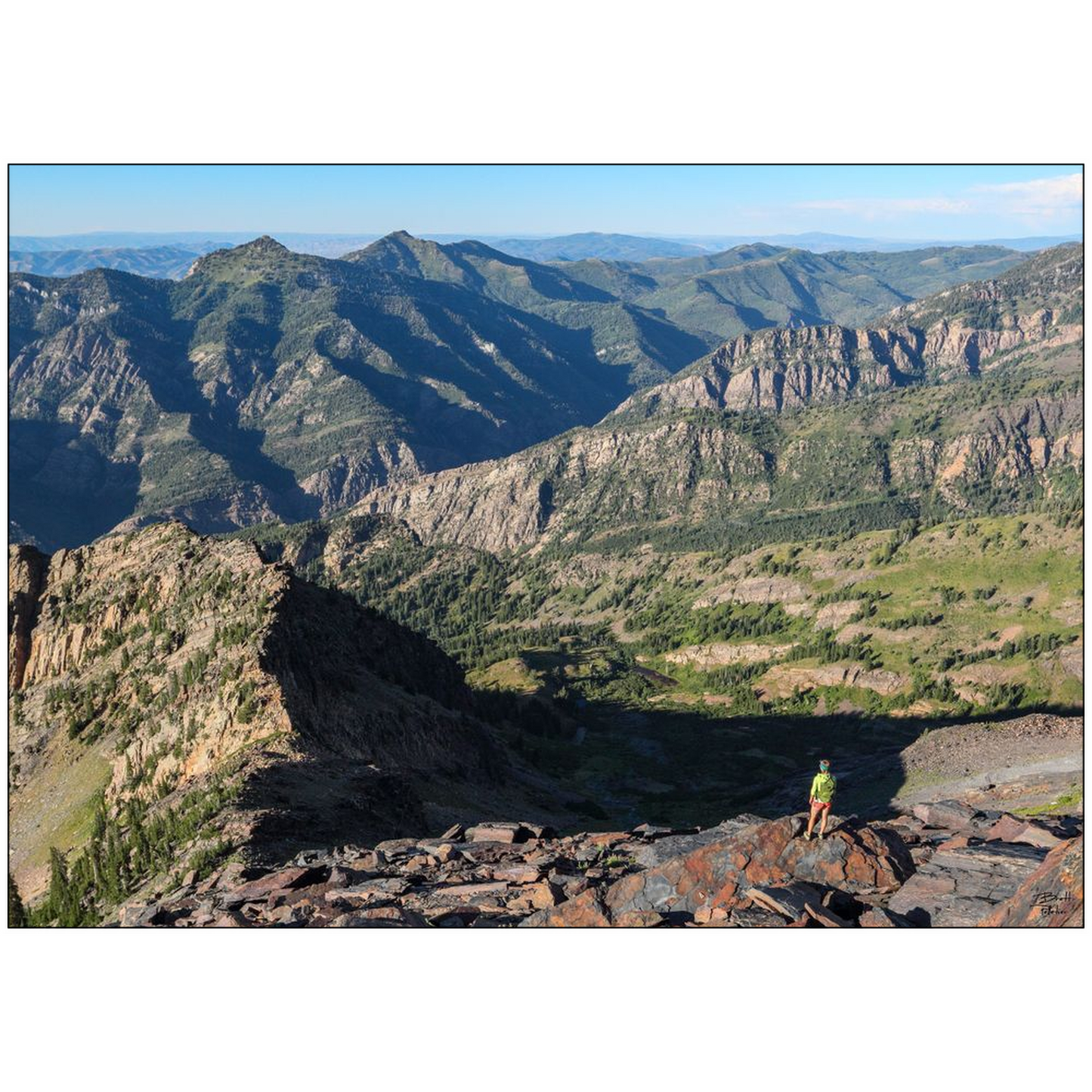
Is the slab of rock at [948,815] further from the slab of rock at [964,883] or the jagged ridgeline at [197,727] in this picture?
the jagged ridgeline at [197,727]

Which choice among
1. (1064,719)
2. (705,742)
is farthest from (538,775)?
(1064,719)

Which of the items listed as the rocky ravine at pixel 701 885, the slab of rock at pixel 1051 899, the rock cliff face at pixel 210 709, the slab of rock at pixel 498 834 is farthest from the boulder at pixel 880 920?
the rock cliff face at pixel 210 709

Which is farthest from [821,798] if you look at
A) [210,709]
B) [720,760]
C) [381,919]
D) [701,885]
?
[720,760]

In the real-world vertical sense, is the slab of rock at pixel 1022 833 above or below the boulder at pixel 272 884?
above

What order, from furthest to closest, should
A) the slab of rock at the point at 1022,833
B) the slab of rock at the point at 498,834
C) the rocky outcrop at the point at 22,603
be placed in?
1. the rocky outcrop at the point at 22,603
2. the slab of rock at the point at 498,834
3. the slab of rock at the point at 1022,833

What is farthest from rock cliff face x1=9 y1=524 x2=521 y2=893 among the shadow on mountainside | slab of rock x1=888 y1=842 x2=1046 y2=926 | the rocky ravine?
slab of rock x1=888 y1=842 x2=1046 y2=926

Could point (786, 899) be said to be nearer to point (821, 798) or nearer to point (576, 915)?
point (821, 798)
